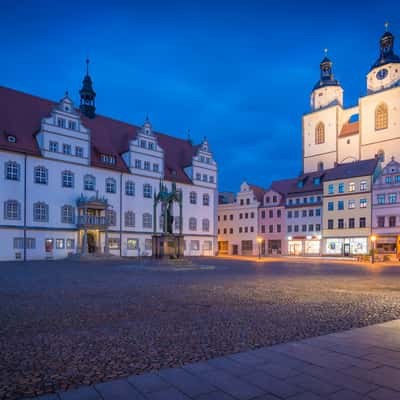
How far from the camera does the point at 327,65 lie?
71.9 metres

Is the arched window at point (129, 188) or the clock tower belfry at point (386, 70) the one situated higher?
the clock tower belfry at point (386, 70)

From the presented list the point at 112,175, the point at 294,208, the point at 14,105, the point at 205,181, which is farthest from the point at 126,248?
the point at 294,208

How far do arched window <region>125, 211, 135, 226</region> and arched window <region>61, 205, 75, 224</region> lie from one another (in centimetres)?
730

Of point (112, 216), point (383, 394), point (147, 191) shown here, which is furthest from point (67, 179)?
point (383, 394)

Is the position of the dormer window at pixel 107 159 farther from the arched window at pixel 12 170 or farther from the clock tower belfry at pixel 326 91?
the clock tower belfry at pixel 326 91

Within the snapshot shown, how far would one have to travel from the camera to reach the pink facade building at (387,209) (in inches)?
1838

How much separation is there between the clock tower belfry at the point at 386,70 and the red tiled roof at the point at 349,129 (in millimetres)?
6066

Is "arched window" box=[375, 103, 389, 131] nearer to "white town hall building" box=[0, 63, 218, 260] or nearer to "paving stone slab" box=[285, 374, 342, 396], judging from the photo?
"white town hall building" box=[0, 63, 218, 260]

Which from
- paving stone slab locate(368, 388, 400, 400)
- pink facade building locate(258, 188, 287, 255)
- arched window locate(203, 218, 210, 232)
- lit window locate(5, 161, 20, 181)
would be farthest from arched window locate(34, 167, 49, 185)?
paving stone slab locate(368, 388, 400, 400)

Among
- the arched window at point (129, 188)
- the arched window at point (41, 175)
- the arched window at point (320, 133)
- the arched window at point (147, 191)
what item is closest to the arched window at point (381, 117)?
the arched window at point (320, 133)

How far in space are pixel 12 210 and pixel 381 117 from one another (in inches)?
2252

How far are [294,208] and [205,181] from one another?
49.6ft

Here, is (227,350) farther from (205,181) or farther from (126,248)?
(205,181)

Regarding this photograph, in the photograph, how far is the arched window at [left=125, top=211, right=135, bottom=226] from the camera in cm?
4622
